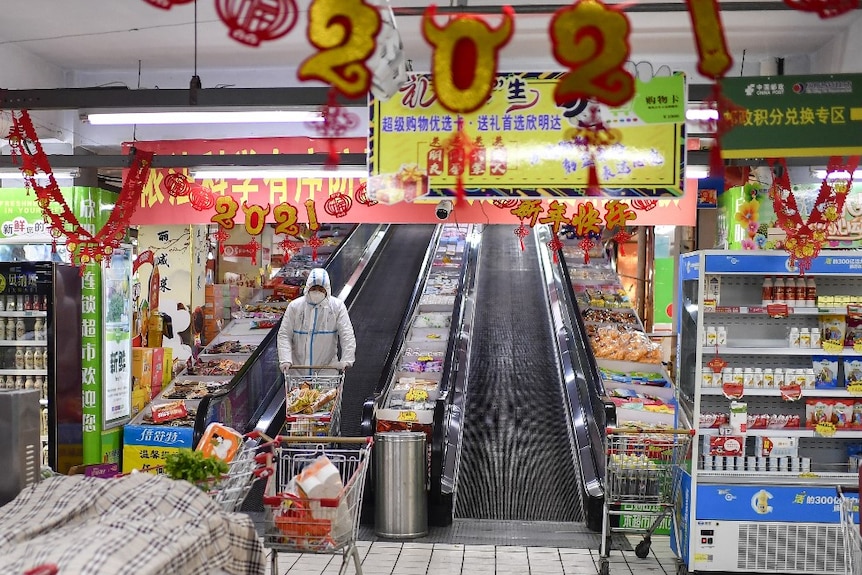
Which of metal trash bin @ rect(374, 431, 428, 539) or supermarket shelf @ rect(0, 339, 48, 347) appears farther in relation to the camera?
supermarket shelf @ rect(0, 339, 48, 347)

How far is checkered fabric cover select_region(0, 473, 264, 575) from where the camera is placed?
10.9 ft

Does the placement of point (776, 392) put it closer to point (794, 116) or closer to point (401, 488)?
point (794, 116)

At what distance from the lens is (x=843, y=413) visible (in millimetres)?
7543

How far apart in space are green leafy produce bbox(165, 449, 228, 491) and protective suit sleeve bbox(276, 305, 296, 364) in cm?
492

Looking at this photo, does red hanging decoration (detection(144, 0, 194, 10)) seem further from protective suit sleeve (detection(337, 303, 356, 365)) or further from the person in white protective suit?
the person in white protective suit

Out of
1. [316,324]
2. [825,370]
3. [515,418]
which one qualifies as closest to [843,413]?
[825,370]

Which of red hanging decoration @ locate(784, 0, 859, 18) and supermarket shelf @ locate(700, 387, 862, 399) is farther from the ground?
red hanging decoration @ locate(784, 0, 859, 18)

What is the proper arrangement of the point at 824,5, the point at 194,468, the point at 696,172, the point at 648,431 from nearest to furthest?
1. the point at 824,5
2. the point at 194,468
3. the point at 648,431
4. the point at 696,172

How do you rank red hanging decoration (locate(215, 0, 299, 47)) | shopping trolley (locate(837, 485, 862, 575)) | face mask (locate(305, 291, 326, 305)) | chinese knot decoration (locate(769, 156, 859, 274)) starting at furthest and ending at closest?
face mask (locate(305, 291, 326, 305)) < chinese knot decoration (locate(769, 156, 859, 274)) < shopping trolley (locate(837, 485, 862, 575)) < red hanging decoration (locate(215, 0, 299, 47))

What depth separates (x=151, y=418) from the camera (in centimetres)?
1080

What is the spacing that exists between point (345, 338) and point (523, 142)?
4.15m

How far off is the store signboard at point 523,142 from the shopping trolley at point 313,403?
122 inches

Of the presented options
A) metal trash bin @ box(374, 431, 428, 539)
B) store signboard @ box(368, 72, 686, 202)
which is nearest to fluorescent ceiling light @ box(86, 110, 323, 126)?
store signboard @ box(368, 72, 686, 202)

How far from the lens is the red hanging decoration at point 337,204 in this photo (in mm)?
11914
